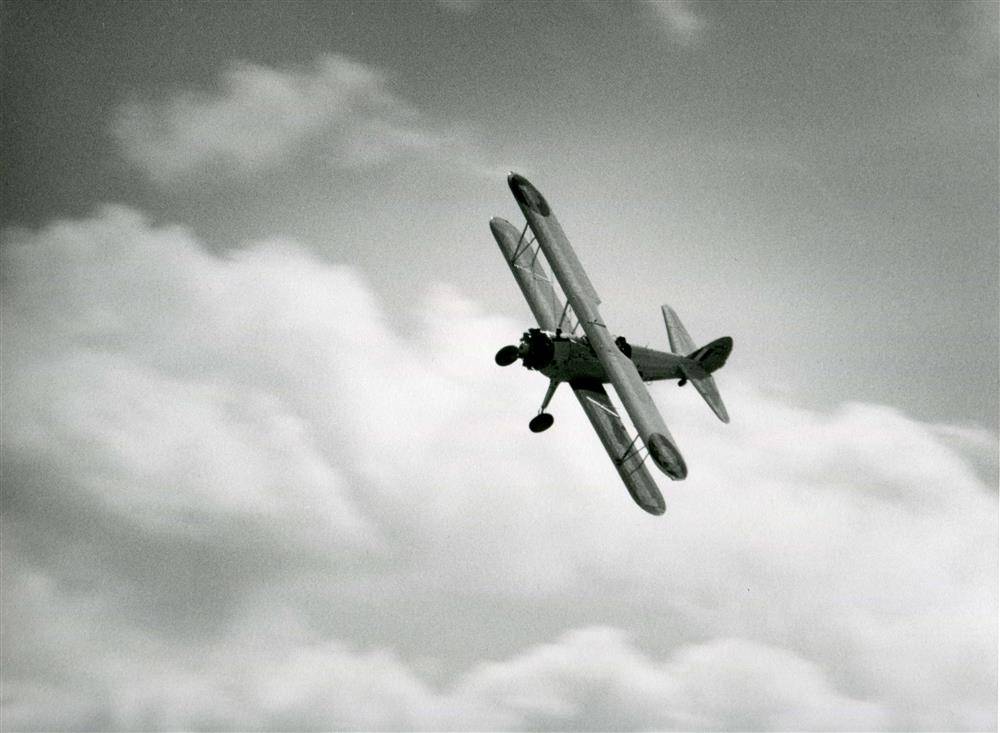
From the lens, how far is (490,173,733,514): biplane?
1096 inches

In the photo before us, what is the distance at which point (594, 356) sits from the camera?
104 feet

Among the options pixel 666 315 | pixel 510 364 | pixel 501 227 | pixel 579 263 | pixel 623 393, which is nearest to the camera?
pixel 623 393

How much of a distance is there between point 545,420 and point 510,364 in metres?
2.34

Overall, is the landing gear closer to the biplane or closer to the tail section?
the biplane

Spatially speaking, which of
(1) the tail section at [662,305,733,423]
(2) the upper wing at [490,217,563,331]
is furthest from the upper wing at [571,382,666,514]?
(1) the tail section at [662,305,733,423]

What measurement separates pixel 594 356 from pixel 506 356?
3277mm

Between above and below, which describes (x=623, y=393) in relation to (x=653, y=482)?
above

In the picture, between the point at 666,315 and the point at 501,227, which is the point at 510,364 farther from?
the point at 666,315

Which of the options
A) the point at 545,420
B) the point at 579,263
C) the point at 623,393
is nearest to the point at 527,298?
the point at 579,263

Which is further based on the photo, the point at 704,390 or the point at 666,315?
the point at 666,315

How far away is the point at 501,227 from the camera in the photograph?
118 ft

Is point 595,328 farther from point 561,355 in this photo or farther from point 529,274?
point 529,274

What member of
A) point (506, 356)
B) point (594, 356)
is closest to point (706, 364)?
point (594, 356)

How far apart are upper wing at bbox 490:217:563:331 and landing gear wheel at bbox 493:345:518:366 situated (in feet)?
9.36
